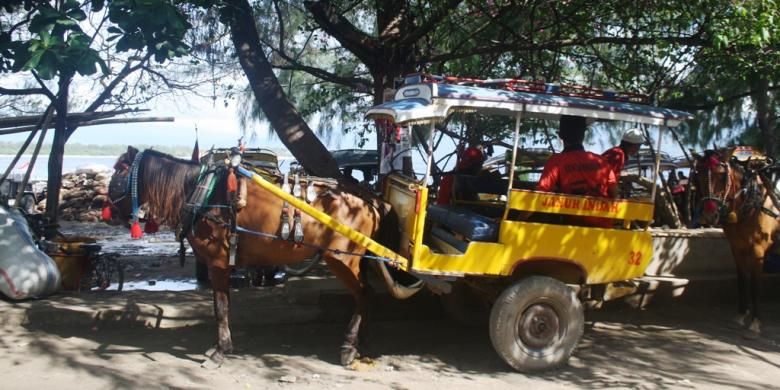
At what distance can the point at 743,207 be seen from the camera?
616 cm

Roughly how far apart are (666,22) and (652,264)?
283 centimetres

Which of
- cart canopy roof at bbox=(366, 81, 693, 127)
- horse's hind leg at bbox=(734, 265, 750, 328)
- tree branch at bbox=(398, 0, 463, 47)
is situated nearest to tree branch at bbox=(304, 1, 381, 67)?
tree branch at bbox=(398, 0, 463, 47)

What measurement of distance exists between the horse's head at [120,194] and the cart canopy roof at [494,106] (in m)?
2.04

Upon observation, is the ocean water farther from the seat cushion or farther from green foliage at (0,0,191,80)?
the seat cushion

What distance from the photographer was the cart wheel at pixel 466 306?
20.5 ft

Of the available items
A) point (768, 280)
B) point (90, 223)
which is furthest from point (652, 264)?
point (90, 223)

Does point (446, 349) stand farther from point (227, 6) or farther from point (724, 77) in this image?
point (724, 77)

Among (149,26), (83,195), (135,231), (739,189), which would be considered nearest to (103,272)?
(135,231)

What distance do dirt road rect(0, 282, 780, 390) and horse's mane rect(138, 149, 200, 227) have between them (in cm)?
116

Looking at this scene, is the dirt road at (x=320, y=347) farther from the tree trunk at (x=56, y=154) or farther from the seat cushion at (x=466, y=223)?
the tree trunk at (x=56, y=154)

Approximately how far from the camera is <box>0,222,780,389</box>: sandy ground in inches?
194

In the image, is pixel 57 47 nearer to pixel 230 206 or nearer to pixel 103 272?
pixel 230 206

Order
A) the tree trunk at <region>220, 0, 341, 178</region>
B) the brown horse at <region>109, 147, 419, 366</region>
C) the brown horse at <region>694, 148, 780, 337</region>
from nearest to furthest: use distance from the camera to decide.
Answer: the brown horse at <region>109, 147, 419, 366</region>
the brown horse at <region>694, 148, 780, 337</region>
the tree trunk at <region>220, 0, 341, 178</region>

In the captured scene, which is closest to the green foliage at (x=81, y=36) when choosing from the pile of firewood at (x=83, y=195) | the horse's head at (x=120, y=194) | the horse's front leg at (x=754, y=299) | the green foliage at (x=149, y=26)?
the green foliage at (x=149, y=26)
